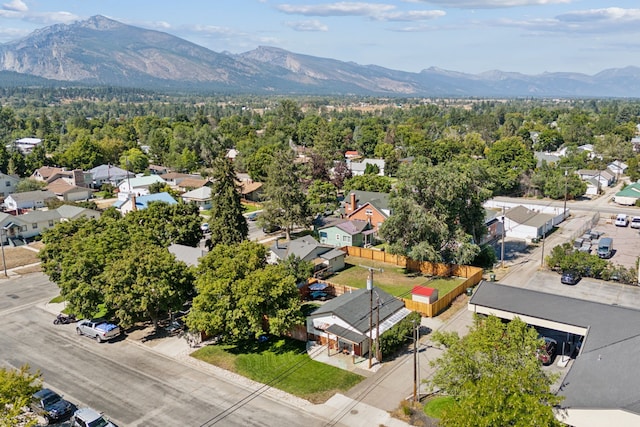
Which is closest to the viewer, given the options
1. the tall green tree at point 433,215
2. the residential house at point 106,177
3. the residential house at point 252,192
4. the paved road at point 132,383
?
the paved road at point 132,383

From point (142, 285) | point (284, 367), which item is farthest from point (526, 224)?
point (142, 285)

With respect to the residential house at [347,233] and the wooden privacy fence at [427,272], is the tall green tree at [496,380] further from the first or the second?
the residential house at [347,233]

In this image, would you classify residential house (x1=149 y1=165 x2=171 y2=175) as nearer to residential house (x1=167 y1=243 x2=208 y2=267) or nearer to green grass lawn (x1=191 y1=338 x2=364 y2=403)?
residential house (x1=167 y1=243 x2=208 y2=267)

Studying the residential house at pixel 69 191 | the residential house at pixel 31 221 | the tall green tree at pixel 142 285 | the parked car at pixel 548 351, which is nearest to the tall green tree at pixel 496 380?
the parked car at pixel 548 351

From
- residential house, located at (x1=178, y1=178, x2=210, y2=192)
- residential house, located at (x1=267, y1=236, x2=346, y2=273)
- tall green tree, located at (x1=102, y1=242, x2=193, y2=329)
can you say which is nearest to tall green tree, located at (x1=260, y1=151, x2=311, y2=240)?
residential house, located at (x1=267, y1=236, x2=346, y2=273)

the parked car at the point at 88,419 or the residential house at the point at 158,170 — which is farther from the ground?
the parked car at the point at 88,419

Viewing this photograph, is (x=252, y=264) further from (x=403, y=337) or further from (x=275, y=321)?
(x=403, y=337)

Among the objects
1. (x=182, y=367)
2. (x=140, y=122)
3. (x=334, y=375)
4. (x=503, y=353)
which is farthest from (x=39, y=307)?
(x=140, y=122)
